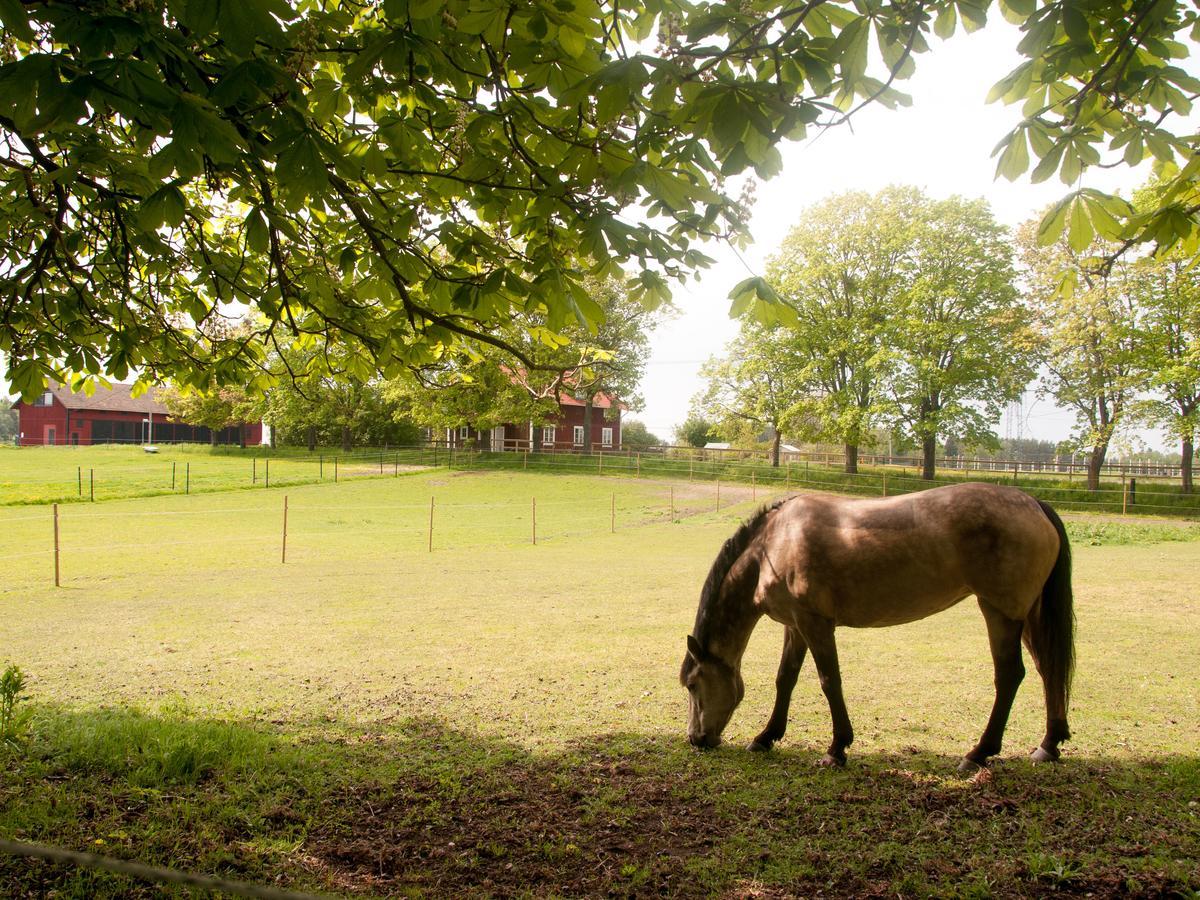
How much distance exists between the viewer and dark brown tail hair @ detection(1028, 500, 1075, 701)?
4496mm

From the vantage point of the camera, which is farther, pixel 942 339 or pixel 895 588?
pixel 942 339

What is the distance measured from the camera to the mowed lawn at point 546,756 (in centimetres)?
310

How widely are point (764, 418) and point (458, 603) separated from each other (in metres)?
28.1

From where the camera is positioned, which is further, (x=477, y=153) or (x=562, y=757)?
(x=562, y=757)

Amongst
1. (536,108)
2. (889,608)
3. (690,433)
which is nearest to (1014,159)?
(536,108)

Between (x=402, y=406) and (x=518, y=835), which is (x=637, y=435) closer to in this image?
(x=402, y=406)

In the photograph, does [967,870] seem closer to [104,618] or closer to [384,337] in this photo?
[384,337]

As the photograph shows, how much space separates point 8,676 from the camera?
4.02 metres

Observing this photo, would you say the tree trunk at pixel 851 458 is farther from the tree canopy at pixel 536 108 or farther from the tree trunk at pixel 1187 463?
the tree canopy at pixel 536 108

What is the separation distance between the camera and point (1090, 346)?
27.7 m

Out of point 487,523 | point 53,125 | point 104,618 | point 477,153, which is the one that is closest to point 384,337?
point 477,153

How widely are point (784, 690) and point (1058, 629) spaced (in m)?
1.85

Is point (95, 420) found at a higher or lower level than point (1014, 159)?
lower

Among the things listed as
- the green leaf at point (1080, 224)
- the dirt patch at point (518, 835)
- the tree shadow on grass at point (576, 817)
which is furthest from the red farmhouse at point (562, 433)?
the green leaf at point (1080, 224)
